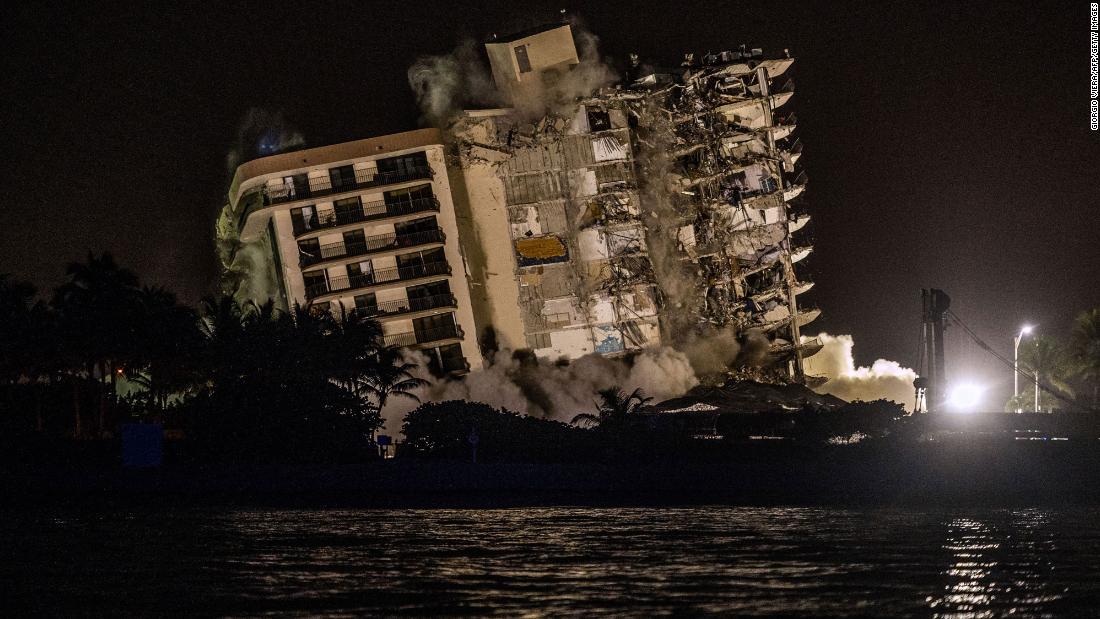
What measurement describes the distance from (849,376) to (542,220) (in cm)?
2907

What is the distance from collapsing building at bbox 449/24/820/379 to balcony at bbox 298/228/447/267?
3785 mm

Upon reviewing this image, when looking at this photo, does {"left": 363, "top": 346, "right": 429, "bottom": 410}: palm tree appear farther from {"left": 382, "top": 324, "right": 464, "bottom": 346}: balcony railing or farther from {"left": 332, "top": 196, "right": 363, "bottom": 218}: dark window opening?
{"left": 332, "top": 196, "right": 363, "bottom": 218}: dark window opening

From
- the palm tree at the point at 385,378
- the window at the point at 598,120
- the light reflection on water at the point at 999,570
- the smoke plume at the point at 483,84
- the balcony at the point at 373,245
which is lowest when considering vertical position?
the light reflection on water at the point at 999,570

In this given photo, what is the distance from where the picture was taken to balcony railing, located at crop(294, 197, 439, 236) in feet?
277

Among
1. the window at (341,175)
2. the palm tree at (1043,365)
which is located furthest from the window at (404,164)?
the palm tree at (1043,365)

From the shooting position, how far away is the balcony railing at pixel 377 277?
84625 millimetres

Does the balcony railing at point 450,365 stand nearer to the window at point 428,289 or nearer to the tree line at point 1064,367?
the window at point 428,289

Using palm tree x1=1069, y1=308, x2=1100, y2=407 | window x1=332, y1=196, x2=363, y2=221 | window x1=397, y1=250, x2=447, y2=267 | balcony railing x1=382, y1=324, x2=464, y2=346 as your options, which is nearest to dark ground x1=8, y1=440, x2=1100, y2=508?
balcony railing x1=382, y1=324, x2=464, y2=346

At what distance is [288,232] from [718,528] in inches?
2015

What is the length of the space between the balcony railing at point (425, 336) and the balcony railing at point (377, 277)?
3.25m

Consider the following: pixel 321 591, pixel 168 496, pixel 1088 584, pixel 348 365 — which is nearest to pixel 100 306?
pixel 348 365

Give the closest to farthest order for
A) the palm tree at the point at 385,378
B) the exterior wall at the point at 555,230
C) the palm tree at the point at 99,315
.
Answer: the palm tree at the point at 99,315 < the palm tree at the point at 385,378 < the exterior wall at the point at 555,230

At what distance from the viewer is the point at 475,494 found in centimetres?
5109

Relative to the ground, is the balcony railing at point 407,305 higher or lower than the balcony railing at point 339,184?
lower
